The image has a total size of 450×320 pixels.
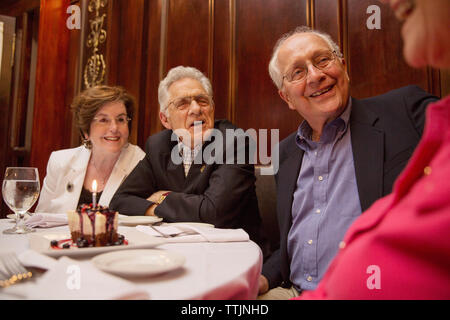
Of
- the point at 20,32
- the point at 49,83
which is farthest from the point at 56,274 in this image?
→ the point at 20,32

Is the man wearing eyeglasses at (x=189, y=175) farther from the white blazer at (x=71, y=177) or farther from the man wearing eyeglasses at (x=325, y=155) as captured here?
the white blazer at (x=71, y=177)

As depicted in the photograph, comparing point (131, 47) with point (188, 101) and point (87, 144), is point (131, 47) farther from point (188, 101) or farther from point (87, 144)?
point (188, 101)

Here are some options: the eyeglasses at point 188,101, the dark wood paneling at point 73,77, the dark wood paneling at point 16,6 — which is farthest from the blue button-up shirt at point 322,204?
the dark wood paneling at point 16,6

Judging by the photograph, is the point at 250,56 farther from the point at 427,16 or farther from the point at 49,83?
the point at 49,83

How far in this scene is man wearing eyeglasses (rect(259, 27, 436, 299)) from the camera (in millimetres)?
1281

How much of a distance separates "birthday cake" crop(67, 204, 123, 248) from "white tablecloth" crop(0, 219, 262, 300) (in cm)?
10

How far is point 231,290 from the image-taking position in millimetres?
629

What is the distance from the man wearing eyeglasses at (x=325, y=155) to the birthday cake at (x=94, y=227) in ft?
2.58

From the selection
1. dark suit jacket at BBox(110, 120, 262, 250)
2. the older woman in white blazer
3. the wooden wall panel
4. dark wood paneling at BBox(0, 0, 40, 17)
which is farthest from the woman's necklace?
dark wood paneling at BBox(0, 0, 40, 17)

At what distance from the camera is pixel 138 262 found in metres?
0.71

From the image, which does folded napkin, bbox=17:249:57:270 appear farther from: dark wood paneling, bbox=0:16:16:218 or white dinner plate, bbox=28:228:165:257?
dark wood paneling, bbox=0:16:16:218

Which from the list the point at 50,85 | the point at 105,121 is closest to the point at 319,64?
the point at 105,121

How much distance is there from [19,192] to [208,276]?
0.92 metres

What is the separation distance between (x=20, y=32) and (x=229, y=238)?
495 centimetres
